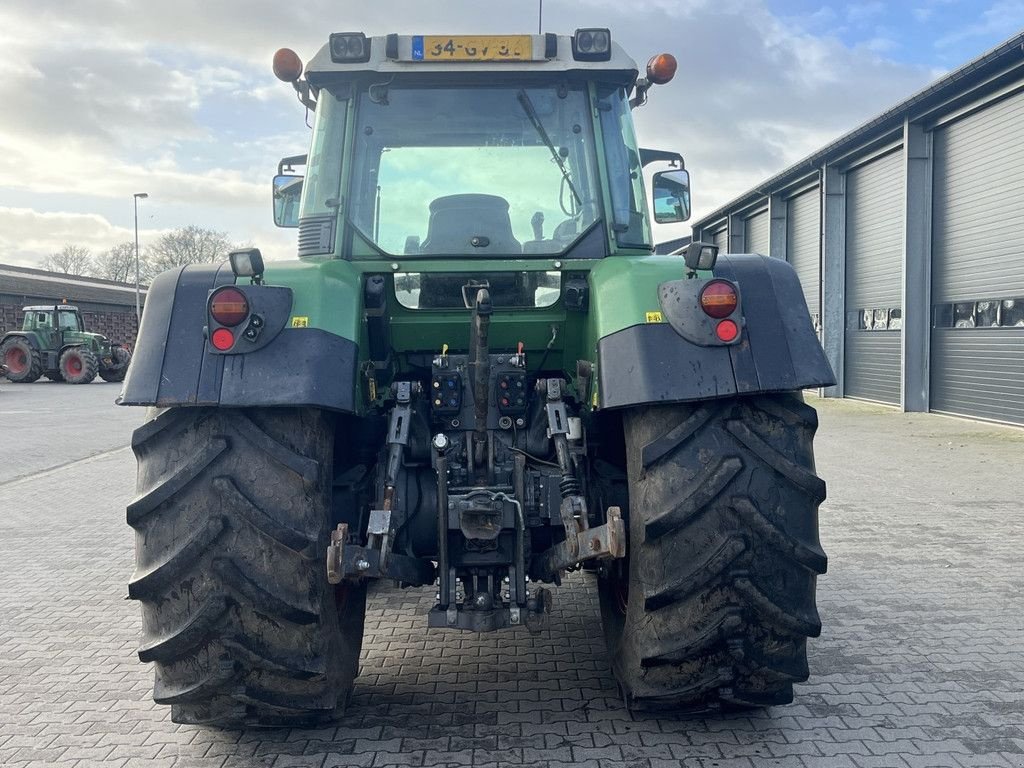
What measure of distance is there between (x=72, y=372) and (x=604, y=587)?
2914 centimetres

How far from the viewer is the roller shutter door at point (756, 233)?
26.0m

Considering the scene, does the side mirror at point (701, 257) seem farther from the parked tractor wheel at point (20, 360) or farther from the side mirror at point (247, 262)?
the parked tractor wheel at point (20, 360)

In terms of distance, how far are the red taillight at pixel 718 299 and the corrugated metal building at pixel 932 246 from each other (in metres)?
12.1

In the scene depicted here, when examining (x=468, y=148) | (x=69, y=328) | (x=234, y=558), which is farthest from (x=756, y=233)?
(x=234, y=558)

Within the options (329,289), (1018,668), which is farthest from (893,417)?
(329,289)

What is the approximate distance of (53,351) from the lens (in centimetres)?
2988

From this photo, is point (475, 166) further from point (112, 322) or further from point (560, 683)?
point (112, 322)

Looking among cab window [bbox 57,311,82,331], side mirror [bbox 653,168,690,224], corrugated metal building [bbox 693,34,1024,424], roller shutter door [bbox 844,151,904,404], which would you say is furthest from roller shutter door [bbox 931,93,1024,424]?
cab window [bbox 57,311,82,331]

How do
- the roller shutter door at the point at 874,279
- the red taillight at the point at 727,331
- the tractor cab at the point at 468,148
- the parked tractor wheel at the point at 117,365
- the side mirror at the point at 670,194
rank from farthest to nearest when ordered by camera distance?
the parked tractor wheel at the point at 117,365, the roller shutter door at the point at 874,279, the side mirror at the point at 670,194, the tractor cab at the point at 468,148, the red taillight at the point at 727,331

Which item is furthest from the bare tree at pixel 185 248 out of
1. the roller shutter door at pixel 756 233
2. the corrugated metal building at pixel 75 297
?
the roller shutter door at pixel 756 233

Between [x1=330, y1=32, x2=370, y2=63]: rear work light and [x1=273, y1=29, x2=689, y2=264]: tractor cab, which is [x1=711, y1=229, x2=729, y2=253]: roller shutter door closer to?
[x1=273, y1=29, x2=689, y2=264]: tractor cab

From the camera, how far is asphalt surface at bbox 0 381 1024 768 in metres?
3.42

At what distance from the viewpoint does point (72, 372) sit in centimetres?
2936

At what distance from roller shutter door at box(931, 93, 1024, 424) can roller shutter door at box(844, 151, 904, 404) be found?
4.19 ft
